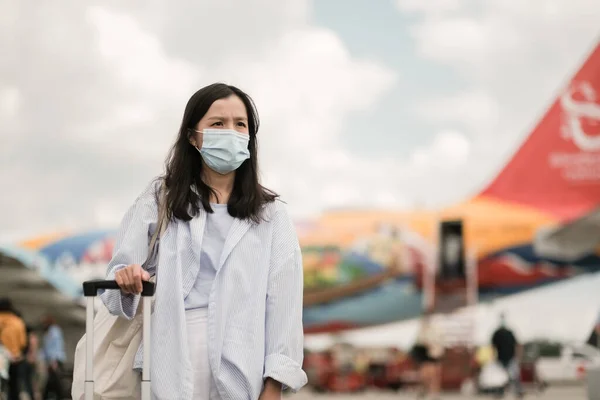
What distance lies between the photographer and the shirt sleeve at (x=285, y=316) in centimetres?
252

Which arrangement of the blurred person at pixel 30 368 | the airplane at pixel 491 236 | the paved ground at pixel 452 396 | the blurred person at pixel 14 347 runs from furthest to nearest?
the airplane at pixel 491 236 → the paved ground at pixel 452 396 → the blurred person at pixel 30 368 → the blurred person at pixel 14 347

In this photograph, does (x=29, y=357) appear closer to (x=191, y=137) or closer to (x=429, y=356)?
(x=429, y=356)

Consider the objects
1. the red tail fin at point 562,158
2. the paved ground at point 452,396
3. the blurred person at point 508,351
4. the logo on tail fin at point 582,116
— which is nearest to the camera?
the paved ground at point 452,396

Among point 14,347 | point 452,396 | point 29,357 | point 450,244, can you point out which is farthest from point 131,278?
point 450,244

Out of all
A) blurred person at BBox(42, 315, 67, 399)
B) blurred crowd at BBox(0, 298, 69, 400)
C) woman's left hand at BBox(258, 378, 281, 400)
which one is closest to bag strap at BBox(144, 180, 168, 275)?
woman's left hand at BBox(258, 378, 281, 400)

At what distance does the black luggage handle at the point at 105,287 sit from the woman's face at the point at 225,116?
1.63ft

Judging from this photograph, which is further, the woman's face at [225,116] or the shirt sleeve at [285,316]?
the woman's face at [225,116]

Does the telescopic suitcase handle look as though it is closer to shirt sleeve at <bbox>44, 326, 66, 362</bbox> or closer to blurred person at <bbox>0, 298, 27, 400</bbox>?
blurred person at <bbox>0, 298, 27, 400</bbox>

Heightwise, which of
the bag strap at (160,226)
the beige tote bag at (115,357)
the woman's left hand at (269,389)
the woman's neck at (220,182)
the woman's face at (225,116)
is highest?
the woman's face at (225,116)

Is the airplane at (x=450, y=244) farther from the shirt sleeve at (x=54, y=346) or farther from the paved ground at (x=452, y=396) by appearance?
the paved ground at (x=452, y=396)

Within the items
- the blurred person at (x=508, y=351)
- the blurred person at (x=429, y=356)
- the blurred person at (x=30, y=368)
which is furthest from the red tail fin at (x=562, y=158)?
the blurred person at (x=30, y=368)

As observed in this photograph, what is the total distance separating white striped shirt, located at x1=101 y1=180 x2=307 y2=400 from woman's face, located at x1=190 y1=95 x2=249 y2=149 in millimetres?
282

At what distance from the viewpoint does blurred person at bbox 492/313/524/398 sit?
12531 millimetres

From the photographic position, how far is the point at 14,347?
377 inches
